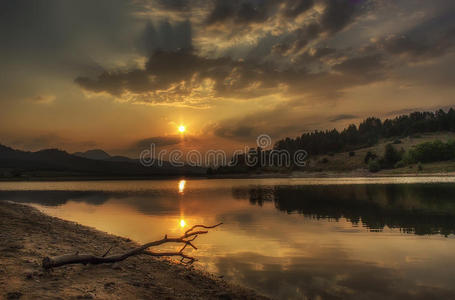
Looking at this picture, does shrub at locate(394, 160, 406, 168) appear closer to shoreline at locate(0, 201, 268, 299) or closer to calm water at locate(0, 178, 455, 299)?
calm water at locate(0, 178, 455, 299)

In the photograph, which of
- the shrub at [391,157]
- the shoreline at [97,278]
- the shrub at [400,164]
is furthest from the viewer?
the shrub at [391,157]

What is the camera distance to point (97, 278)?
11953mm

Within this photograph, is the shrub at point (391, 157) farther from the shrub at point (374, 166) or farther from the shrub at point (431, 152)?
the shrub at point (431, 152)

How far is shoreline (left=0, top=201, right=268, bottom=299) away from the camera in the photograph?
1009 cm

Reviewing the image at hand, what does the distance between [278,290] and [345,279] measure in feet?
11.1

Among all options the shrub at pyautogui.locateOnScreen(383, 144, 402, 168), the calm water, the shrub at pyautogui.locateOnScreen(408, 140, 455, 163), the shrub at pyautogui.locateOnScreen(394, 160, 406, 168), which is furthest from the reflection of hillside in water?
the shrub at pyautogui.locateOnScreen(408, 140, 455, 163)

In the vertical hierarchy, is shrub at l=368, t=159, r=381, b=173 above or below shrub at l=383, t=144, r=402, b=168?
below

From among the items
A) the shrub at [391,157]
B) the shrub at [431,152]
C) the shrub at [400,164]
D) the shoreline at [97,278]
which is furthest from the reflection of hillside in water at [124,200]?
the shrub at [431,152]

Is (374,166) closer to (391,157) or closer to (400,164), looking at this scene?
(400,164)

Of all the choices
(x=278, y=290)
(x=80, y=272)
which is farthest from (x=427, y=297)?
(x=80, y=272)

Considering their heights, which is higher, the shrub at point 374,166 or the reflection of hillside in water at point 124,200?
the shrub at point 374,166

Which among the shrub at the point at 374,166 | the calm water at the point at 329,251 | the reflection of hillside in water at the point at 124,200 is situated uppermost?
the shrub at the point at 374,166

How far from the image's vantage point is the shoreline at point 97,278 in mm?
10094

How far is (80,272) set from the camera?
40.9ft
